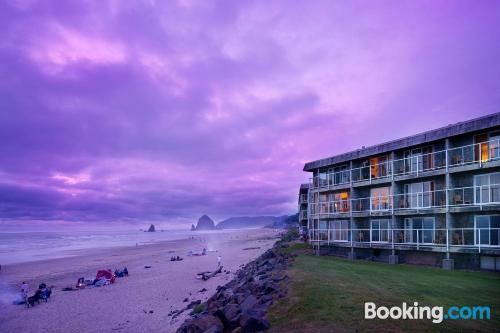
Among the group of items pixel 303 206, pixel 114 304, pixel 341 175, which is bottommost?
pixel 114 304

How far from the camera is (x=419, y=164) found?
26859 mm

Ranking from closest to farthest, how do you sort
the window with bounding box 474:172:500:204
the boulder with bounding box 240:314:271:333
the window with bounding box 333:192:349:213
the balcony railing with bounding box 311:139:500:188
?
the boulder with bounding box 240:314:271:333
the window with bounding box 474:172:500:204
the balcony railing with bounding box 311:139:500:188
the window with bounding box 333:192:349:213

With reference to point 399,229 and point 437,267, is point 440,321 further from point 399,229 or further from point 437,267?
point 399,229

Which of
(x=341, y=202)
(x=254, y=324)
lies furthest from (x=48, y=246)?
(x=254, y=324)

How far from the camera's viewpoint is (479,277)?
64.1 feet

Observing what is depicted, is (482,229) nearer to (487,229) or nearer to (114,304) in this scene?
(487,229)

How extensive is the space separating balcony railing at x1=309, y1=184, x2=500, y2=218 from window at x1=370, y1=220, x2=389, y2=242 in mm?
1348

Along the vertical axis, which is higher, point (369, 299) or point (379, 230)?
point (379, 230)

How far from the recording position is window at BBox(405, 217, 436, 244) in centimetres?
2544

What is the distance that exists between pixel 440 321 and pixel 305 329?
4556 mm

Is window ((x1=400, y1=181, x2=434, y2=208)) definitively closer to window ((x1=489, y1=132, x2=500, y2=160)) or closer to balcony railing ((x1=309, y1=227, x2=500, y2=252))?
balcony railing ((x1=309, y1=227, x2=500, y2=252))

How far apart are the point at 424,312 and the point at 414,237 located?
700 inches

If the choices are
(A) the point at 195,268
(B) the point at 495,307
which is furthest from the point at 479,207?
(A) the point at 195,268

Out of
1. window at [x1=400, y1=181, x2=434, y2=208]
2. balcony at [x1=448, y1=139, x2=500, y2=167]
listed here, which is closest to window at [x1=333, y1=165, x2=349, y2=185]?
window at [x1=400, y1=181, x2=434, y2=208]
